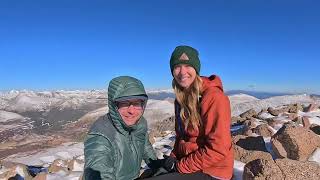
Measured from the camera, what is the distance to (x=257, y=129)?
10625 millimetres

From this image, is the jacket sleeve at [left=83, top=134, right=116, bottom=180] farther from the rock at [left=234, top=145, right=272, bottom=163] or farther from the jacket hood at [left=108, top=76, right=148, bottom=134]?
the rock at [left=234, top=145, right=272, bottom=163]

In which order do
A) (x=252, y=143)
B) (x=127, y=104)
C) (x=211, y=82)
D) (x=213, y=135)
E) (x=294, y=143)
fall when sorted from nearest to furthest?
(x=127, y=104) → (x=213, y=135) → (x=211, y=82) → (x=294, y=143) → (x=252, y=143)

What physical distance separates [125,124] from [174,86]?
4.18 ft

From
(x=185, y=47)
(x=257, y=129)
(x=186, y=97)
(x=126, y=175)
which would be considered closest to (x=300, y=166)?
(x=186, y=97)

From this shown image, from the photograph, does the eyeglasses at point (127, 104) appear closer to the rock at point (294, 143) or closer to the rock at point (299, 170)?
the rock at point (299, 170)

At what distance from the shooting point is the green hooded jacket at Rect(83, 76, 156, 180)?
3.26 m

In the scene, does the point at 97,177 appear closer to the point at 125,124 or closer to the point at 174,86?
the point at 125,124

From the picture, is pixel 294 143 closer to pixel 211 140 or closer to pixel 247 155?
pixel 247 155

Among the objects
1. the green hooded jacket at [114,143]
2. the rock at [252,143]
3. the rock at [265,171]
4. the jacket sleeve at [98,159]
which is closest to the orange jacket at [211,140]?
the green hooded jacket at [114,143]

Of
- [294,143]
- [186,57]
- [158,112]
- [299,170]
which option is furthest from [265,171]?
[158,112]

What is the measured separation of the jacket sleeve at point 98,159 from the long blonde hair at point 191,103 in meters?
1.25

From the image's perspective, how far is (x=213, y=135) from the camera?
4.06 metres

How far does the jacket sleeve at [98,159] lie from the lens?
3.23 metres

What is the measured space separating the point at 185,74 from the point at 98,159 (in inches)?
66.4
